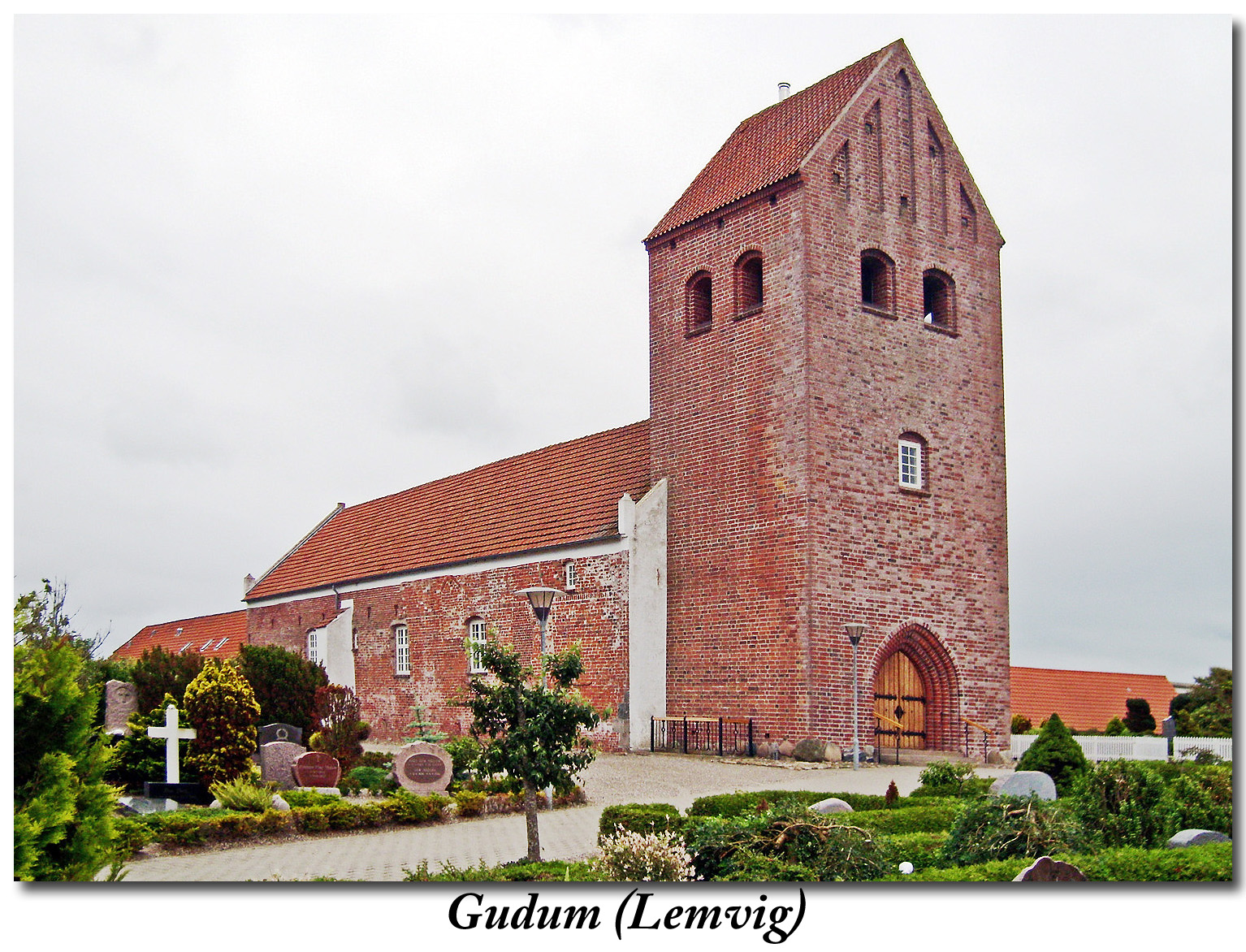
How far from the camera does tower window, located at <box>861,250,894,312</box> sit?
2194cm

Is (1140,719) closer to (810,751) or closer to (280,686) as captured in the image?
(810,751)

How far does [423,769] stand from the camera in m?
16.1

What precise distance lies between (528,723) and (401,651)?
67.5ft

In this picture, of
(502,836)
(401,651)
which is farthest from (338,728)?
(401,651)

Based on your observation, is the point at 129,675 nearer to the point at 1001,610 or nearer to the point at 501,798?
the point at 501,798

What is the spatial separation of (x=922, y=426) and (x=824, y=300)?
10.9 feet

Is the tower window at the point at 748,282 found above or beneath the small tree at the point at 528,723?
above

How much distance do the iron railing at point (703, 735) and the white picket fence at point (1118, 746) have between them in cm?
759

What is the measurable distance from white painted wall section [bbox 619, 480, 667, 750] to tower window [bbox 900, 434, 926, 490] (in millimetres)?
4687

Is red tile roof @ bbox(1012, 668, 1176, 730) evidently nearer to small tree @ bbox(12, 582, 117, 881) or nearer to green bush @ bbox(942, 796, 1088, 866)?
green bush @ bbox(942, 796, 1088, 866)

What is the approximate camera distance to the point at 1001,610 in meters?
22.8

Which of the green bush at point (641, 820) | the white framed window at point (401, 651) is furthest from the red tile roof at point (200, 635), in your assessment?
the green bush at point (641, 820)

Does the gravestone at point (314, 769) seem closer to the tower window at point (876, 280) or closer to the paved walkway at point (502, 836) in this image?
A: the paved walkway at point (502, 836)

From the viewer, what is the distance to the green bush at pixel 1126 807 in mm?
10438
